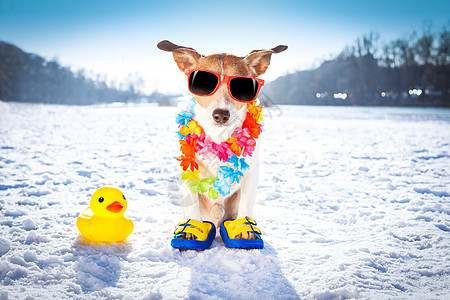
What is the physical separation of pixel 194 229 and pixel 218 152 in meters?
0.60

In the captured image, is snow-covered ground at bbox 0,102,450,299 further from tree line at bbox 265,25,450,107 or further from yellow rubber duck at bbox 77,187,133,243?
tree line at bbox 265,25,450,107

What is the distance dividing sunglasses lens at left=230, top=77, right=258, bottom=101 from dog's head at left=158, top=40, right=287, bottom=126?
2.0 inches

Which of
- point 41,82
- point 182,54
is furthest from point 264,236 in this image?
point 41,82

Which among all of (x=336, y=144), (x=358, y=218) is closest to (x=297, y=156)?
(x=336, y=144)

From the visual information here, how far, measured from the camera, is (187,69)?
2.12m

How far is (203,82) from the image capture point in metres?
2.02

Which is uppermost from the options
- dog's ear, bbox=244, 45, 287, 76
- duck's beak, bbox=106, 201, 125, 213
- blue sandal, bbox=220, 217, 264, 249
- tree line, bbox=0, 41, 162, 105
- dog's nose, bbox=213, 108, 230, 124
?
tree line, bbox=0, 41, 162, 105

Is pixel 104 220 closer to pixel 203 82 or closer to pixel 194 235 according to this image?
pixel 194 235

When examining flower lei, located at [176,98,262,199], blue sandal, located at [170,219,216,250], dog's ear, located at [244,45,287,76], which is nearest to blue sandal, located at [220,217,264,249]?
blue sandal, located at [170,219,216,250]

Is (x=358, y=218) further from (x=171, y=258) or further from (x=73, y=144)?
(x=73, y=144)

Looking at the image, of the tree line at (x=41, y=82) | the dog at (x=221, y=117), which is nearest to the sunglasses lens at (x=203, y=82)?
the dog at (x=221, y=117)

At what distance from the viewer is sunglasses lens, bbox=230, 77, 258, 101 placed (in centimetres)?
201

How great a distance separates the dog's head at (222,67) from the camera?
199 centimetres

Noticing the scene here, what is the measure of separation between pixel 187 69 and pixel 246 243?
4.50 feet
